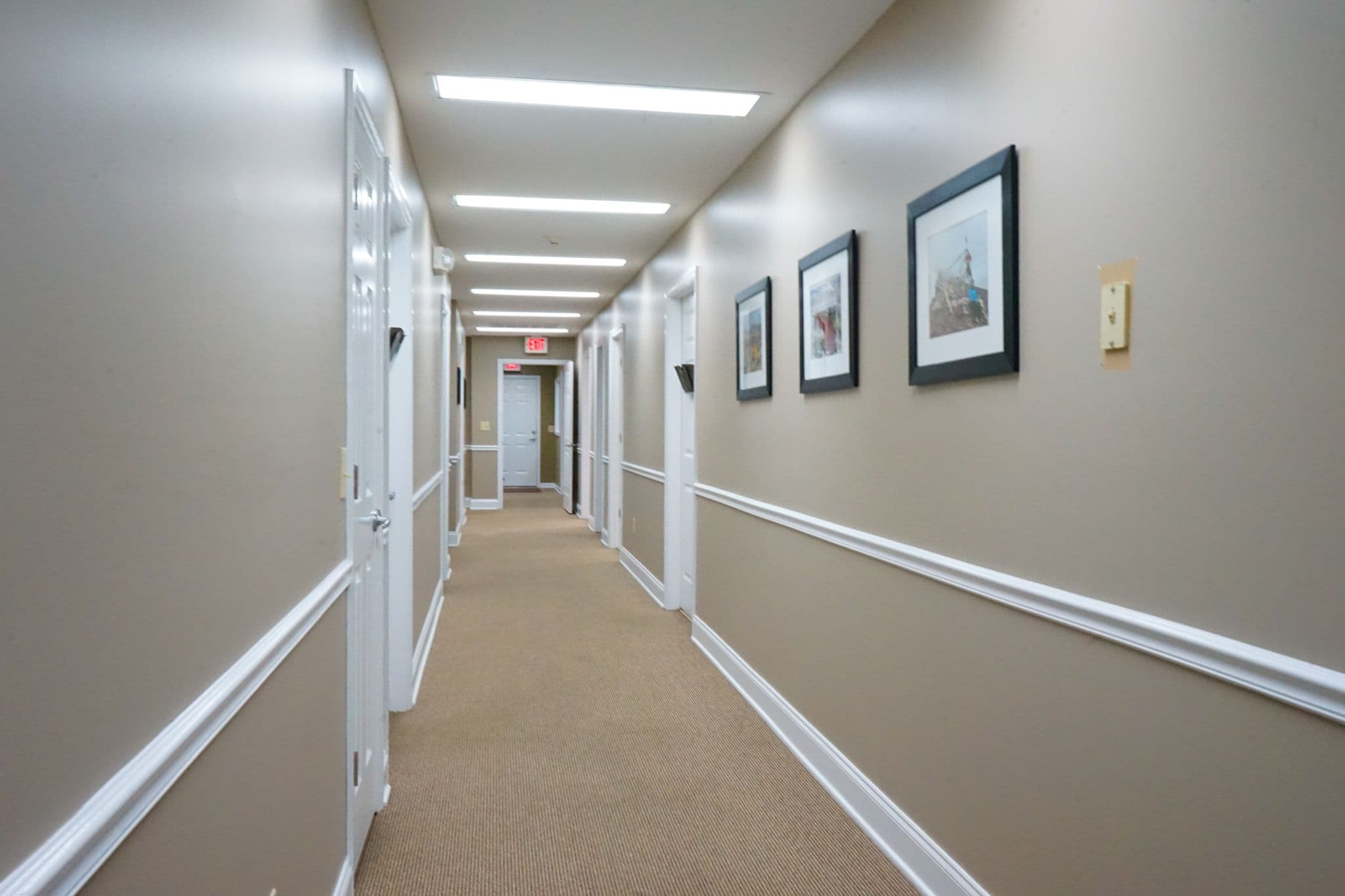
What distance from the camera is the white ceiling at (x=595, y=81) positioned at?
111 inches

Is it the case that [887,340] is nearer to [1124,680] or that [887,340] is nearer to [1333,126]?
[1124,680]

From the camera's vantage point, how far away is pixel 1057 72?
1906 mm

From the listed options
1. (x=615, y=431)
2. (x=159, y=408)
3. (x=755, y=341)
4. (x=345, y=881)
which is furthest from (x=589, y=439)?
(x=159, y=408)

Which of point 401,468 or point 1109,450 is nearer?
point 1109,450

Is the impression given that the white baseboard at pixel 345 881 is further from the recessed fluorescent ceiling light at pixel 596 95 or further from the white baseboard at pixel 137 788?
the recessed fluorescent ceiling light at pixel 596 95

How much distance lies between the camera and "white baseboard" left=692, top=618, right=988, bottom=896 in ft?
7.71

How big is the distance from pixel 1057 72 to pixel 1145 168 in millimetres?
401

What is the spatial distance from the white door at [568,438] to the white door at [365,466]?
9285 mm

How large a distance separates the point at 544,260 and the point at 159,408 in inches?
243

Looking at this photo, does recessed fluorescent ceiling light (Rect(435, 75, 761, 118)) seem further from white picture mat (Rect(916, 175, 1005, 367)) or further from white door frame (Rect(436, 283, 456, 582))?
white door frame (Rect(436, 283, 456, 582))

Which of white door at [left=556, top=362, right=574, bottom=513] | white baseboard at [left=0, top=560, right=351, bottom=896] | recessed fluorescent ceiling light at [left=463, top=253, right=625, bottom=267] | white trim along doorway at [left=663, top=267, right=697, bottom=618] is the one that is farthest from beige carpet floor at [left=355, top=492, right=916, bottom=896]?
white door at [left=556, top=362, right=574, bottom=513]

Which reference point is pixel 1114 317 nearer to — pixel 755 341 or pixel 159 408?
pixel 159 408

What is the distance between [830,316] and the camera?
10.4ft

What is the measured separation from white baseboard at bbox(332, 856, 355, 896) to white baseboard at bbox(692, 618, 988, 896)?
1501mm
